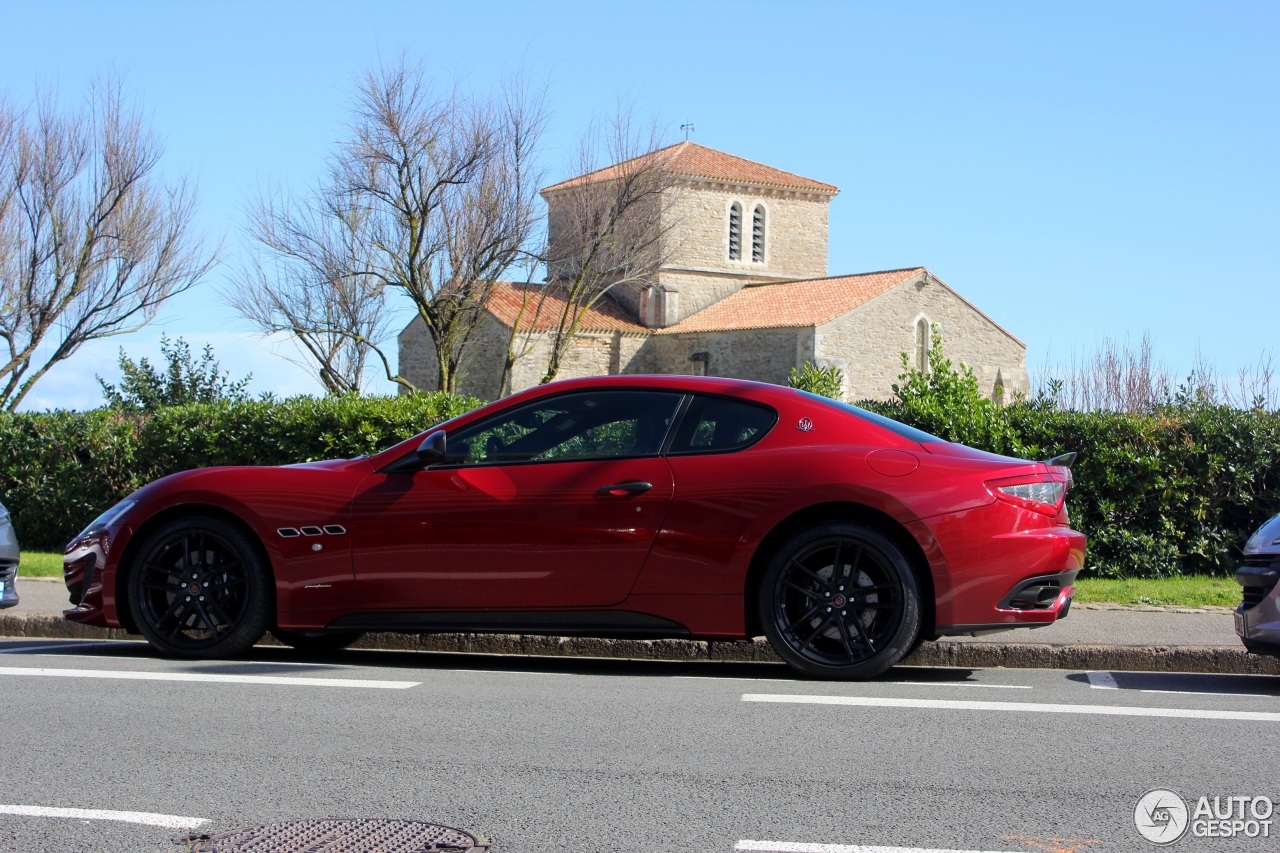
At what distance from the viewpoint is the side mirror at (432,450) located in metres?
6.51

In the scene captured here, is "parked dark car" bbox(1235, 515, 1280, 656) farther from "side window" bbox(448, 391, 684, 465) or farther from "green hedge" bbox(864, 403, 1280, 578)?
"green hedge" bbox(864, 403, 1280, 578)

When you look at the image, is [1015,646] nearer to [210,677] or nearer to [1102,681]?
[1102,681]

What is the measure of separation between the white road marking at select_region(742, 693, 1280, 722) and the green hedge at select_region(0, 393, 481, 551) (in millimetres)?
7415

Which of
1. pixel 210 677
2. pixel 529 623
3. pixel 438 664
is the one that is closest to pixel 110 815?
pixel 210 677

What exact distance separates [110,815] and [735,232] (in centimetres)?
6005

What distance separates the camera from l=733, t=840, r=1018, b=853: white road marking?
3502 mm

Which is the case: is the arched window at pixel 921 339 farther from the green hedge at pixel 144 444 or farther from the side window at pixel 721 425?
the side window at pixel 721 425

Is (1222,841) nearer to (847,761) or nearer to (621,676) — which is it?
(847,761)

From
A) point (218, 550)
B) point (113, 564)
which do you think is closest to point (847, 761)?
point (218, 550)

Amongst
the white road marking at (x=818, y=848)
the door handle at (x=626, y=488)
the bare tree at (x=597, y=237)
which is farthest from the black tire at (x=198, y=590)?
the bare tree at (x=597, y=237)

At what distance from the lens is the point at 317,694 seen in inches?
229

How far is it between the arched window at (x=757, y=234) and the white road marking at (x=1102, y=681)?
56752mm

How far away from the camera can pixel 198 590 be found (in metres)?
6.88

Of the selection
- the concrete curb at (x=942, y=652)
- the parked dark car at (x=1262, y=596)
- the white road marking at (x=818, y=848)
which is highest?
the parked dark car at (x=1262, y=596)
